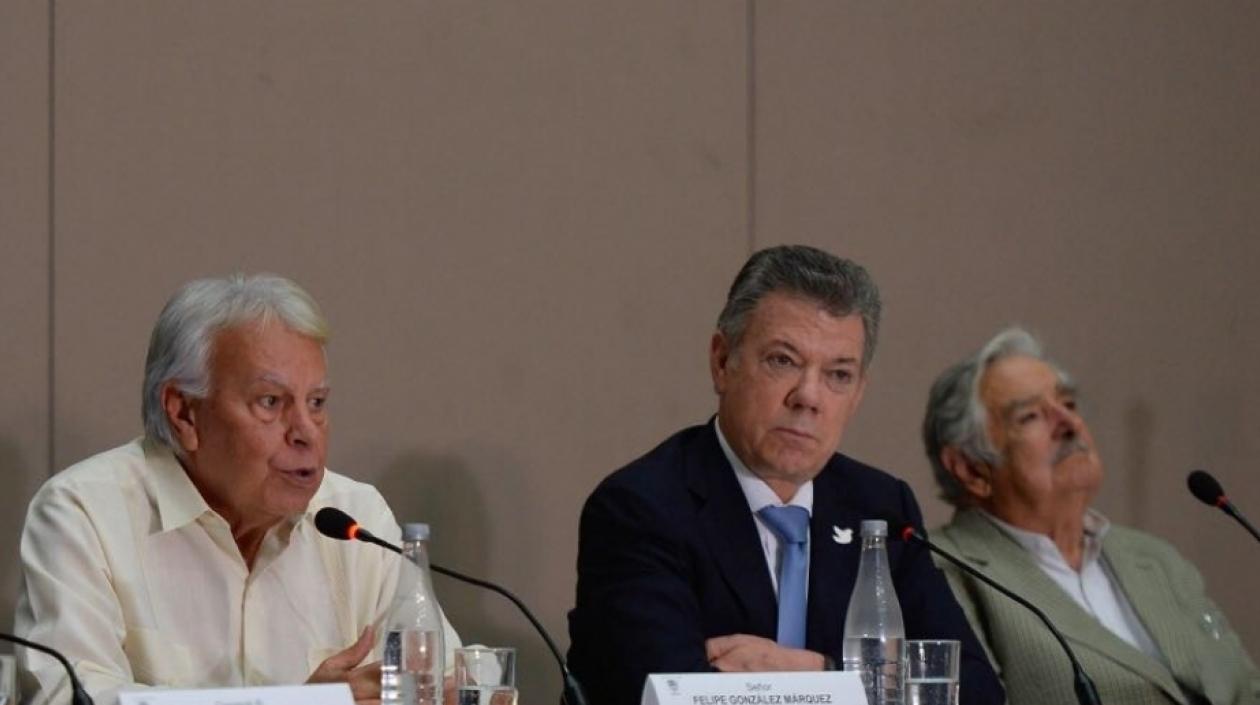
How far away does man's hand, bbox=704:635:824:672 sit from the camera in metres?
3.33

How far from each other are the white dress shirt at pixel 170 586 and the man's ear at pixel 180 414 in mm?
54

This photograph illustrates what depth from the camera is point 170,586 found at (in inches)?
136

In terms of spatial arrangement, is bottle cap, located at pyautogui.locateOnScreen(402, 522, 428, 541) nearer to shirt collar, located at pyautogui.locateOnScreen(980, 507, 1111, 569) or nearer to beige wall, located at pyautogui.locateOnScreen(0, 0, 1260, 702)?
beige wall, located at pyautogui.locateOnScreen(0, 0, 1260, 702)

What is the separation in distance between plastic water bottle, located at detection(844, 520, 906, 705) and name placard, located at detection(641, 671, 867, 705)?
30cm

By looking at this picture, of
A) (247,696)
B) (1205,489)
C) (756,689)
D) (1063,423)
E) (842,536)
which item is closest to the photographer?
(247,696)

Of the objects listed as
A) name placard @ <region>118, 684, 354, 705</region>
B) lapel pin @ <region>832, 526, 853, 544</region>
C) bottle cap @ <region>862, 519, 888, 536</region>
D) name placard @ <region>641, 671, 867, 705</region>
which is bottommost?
name placard @ <region>641, 671, 867, 705</region>

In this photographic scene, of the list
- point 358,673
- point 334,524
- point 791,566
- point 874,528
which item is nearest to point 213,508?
point 334,524

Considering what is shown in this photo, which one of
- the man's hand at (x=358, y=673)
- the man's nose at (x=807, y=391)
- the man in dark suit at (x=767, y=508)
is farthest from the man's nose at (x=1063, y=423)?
the man's hand at (x=358, y=673)

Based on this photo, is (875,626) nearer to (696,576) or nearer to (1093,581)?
(696,576)

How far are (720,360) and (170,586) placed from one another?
1.08 metres

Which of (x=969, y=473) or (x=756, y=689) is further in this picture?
(x=969, y=473)

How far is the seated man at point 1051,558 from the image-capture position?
4312mm

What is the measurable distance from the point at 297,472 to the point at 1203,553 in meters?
2.87

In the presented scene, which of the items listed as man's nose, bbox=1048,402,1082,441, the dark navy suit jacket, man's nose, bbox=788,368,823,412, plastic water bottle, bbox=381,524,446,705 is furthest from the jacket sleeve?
man's nose, bbox=1048,402,1082,441
